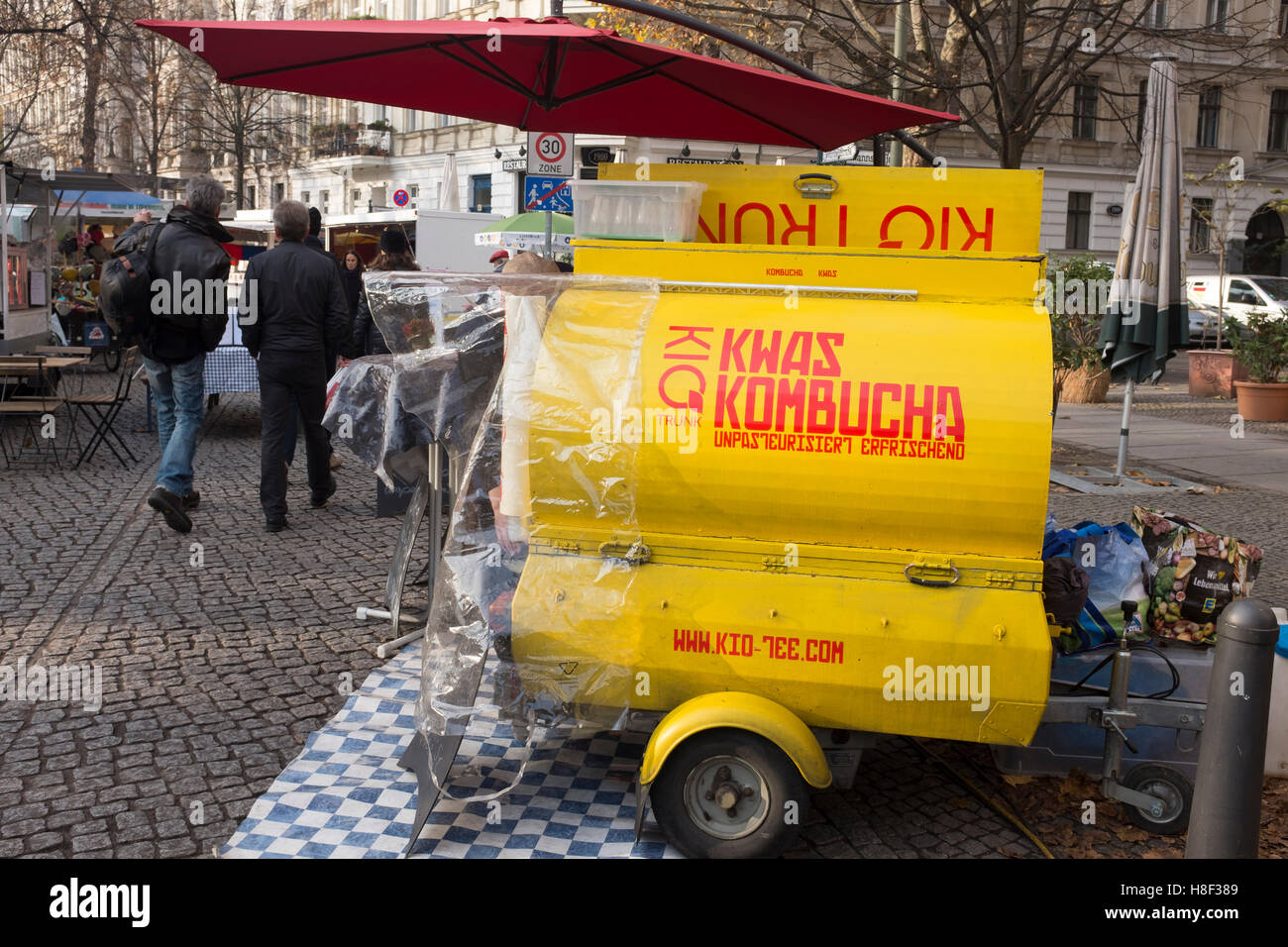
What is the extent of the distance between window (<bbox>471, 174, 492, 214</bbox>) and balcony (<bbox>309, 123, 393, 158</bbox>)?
7.35 m

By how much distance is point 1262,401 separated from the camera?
1561cm

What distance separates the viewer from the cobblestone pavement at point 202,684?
3.92 meters

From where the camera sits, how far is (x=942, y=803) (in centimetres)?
427

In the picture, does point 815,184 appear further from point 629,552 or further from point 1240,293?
point 1240,293

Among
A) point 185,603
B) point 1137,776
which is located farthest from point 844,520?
point 185,603

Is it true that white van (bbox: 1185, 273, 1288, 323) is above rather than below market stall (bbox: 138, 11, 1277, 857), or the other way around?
above

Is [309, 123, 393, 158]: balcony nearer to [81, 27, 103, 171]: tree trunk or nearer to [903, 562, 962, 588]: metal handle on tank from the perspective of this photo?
[81, 27, 103, 171]: tree trunk

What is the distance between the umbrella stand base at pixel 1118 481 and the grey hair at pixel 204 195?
7.65 m

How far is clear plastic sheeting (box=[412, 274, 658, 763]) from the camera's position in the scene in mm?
3789

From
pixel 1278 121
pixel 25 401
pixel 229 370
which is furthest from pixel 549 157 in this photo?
pixel 1278 121
